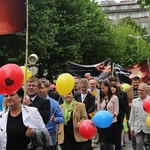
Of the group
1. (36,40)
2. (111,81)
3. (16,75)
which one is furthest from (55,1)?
(16,75)

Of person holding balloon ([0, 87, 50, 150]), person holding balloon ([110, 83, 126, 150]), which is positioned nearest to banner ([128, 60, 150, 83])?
person holding balloon ([110, 83, 126, 150])

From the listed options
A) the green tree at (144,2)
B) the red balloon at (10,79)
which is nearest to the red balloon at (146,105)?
the red balloon at (10,79)

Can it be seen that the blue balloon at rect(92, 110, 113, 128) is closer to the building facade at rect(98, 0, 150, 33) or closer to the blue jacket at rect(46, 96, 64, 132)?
the blue jacket at rect(46, 96, 64, 132)

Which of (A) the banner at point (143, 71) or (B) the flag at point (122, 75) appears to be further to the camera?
(B) the flag at point (122, 75)

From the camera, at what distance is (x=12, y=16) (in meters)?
7.78

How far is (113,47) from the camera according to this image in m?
46.2

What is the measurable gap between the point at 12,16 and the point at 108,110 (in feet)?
9.43

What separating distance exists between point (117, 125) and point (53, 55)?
890 inches

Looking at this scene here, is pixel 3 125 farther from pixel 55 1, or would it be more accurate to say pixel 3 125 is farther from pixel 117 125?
pixel 55 1

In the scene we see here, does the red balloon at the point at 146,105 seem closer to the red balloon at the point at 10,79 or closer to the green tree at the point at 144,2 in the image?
the red balloon at the point at 10,79

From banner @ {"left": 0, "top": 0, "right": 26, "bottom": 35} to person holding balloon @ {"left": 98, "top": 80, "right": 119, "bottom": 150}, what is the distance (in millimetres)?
2398

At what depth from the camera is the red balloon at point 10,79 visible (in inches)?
208

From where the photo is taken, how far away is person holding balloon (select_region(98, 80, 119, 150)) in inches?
368

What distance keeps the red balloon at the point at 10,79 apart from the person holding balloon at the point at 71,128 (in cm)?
277
